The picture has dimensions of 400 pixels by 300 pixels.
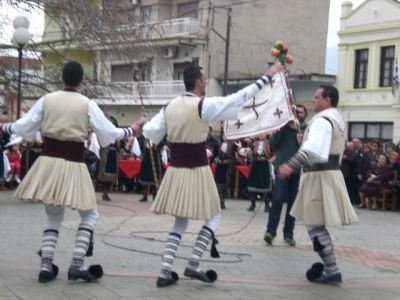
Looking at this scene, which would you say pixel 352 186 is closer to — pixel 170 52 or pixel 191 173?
pixel 191 173

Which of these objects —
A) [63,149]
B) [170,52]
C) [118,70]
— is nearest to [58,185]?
[63,149]

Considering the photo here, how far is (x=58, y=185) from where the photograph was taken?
21.5ft

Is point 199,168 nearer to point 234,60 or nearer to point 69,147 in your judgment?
point 69,147

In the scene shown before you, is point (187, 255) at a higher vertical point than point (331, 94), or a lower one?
lower

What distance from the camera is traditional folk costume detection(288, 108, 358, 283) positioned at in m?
7.31

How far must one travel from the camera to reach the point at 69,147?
263 inches

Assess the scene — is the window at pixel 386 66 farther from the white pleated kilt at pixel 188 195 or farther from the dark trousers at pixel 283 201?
the white pleated kilt at pixel 188 195

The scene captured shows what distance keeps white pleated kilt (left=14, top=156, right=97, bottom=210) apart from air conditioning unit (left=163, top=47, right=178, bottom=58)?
105 feet

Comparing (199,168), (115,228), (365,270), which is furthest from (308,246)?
(199,168)

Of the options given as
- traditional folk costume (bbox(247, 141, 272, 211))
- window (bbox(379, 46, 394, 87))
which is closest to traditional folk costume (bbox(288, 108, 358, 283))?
traditional folk costume (bbox(247, 141, 272, 211))

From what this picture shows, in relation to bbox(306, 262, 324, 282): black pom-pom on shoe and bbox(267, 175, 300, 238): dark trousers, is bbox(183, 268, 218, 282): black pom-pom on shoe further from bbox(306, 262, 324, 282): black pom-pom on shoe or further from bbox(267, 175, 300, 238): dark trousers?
bbox(267, 175, 300, 238): dark trousers

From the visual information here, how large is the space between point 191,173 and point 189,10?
33.0 metres

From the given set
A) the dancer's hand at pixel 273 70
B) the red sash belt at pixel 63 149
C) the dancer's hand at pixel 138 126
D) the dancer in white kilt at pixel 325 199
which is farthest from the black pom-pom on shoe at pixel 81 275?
the dancer's hand at pixel 273 70

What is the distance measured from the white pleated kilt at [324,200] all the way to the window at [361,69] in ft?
86.6
